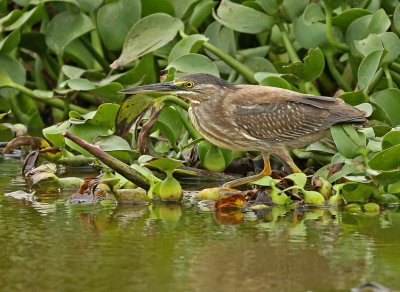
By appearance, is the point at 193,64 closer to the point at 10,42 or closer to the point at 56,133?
the point at 56,133

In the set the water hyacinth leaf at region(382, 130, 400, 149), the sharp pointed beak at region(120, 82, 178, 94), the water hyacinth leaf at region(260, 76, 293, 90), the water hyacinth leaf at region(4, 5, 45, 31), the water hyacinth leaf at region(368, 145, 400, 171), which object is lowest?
the water hyacinth leaf at region(368, 145, 400, 171)

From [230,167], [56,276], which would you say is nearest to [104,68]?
[230,167]

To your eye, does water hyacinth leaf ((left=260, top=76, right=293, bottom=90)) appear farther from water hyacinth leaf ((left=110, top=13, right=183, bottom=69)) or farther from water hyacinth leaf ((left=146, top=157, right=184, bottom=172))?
water hyacinth leaf ((left=146, top=157, right=184, bottom=172))

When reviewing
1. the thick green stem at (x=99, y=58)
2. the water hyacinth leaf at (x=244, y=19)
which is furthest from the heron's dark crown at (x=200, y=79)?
the thick green stem at (x=99, y=58)

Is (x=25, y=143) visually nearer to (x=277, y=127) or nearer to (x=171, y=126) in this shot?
(x=171, y=126)

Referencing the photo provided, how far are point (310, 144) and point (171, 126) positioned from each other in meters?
1.05

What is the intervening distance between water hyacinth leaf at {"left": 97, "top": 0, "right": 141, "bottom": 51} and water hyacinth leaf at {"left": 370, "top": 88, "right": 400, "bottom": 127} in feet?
8.03

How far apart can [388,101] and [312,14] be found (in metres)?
1.12

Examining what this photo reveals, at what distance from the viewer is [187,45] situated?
31.0 ft

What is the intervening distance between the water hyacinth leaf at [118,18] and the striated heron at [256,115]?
186 centimetres

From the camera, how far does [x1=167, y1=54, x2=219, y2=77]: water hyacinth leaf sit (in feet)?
30.0

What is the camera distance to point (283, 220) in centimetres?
745

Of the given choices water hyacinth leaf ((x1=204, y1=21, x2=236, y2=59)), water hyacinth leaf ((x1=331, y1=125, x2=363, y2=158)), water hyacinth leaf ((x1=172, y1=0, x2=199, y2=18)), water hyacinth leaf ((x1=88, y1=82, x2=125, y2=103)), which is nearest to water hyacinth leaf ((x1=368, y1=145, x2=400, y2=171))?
water hyacinth leaf ((x1=331, y1=125, x2=363, y2=158))

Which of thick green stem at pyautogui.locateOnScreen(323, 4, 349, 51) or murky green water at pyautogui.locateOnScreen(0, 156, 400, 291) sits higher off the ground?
thick green stem at pyautogui.locateOnScreen(323, 4, 349, 51)
